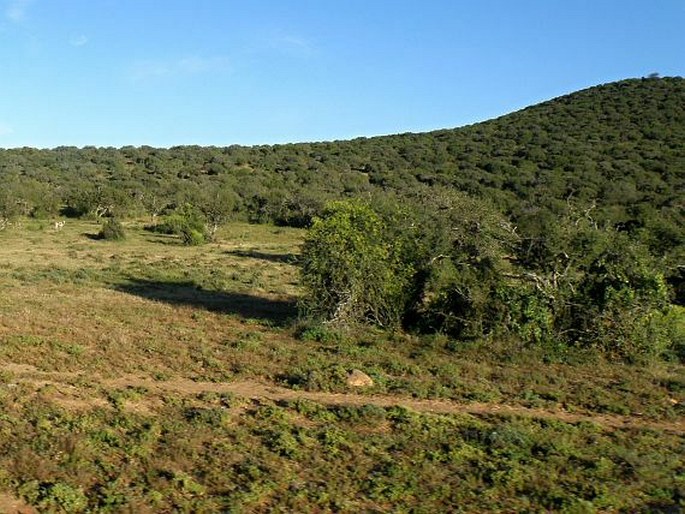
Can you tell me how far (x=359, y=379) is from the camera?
1216cm

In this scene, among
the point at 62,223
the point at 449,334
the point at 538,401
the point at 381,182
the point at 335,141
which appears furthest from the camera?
the point at 335,141

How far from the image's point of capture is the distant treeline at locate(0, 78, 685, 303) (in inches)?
1864

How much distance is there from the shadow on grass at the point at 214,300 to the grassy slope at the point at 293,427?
4.37 ft

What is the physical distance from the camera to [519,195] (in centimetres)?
5334

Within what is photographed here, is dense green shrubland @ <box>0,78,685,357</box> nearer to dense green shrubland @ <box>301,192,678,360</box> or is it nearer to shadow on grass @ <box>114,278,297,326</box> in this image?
dense green shrubland @ <box>301,192,678,360</box>

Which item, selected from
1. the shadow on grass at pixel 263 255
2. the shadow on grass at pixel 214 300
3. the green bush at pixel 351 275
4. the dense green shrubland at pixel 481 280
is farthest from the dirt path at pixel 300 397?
the shadow on grass at pixel 263 255

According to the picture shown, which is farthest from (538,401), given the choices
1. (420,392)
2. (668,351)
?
(668,351)

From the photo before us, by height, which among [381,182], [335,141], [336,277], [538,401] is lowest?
[538,401]

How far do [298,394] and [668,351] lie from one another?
9.31 m

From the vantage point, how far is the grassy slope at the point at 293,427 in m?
7.48

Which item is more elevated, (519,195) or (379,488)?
(519,195)

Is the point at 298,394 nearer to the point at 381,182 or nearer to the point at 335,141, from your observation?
the point at 381,182

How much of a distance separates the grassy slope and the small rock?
0.29 m

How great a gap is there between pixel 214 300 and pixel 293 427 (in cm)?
1271
